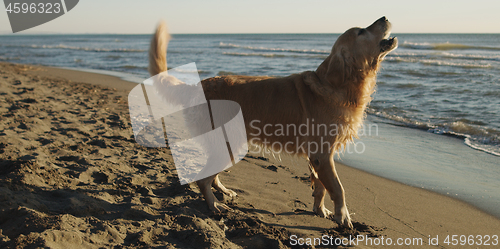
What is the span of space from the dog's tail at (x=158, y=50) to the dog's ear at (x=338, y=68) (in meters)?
1.73

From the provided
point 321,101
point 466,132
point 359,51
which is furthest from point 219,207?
point 466,132

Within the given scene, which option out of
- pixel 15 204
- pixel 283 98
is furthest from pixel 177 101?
pixel 15 204

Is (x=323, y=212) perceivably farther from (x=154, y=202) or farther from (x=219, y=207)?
(x=154, y=202)

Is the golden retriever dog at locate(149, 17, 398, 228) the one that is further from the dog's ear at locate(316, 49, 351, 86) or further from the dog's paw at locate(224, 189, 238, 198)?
the dog's paw at locate(224, 189, 238, 198)

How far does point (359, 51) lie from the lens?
315 centimetres

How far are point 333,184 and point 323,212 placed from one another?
48 cm

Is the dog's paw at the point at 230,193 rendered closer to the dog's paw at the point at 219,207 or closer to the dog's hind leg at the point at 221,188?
the dog's hind leg at the point at 221,188

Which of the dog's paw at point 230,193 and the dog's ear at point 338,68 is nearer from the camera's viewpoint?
the dog's ear at point 338,68

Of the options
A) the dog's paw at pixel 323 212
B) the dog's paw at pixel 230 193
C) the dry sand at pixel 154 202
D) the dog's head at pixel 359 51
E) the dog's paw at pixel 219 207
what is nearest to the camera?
the dry sand at pixel 154 202

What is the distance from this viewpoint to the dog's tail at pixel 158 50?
138 inches

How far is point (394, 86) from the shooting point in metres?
10.9

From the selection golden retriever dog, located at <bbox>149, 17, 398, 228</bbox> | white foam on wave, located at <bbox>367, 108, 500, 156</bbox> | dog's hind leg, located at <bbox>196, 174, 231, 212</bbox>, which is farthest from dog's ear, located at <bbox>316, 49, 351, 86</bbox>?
white foam on wave, located at <bbox>367, 108, 500, 156</bbox>

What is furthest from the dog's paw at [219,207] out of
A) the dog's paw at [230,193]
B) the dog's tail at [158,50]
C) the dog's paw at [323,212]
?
the dog's tail at [158,50]

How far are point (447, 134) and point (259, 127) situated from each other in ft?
15.6
